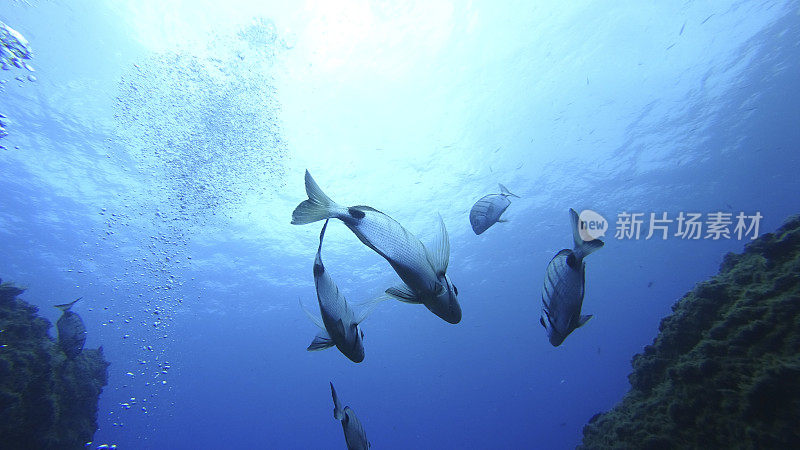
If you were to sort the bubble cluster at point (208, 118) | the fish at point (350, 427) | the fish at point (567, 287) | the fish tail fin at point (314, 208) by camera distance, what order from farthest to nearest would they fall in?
1. the bubble cluster at point (208, 118)
2. the fish at point (350, 427)
3. the fish at point (567, 287)
4. the fish tail fin at point (314, 208)

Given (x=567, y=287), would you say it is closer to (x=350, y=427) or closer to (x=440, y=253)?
(x=440, y=253)

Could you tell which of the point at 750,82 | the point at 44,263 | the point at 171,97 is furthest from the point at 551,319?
the point at 44,263

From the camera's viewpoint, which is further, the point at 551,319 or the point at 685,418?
the point at 685,418

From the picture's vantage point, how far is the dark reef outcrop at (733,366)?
292 centimetres

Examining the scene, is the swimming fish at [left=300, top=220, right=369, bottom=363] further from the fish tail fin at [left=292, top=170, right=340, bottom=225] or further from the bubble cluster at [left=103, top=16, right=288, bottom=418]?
the bubble cluster at [left=103, top=16, right=288, bottom=418]

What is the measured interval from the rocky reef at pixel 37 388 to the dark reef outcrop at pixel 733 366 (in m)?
11.1

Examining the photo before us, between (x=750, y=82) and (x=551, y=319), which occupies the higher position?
(x=750, y=82)

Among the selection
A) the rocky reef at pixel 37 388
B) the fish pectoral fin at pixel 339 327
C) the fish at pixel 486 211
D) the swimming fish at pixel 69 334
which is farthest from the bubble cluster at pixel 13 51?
the fish pectoral fin at pixel 339 327

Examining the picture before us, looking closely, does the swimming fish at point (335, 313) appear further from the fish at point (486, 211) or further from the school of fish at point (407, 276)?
the fish at point (486, 211)

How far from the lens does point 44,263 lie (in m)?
24.1

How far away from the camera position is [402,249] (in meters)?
1.19

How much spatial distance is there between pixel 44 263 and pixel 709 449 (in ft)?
118

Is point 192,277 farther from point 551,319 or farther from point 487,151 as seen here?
point 551,319

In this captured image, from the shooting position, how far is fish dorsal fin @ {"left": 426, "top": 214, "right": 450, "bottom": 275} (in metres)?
1.25
